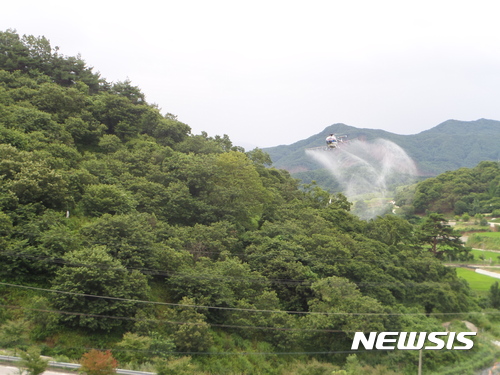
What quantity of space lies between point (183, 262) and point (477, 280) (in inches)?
1047

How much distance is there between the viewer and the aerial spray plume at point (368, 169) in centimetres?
9544

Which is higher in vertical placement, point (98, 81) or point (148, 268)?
point (98, 81)

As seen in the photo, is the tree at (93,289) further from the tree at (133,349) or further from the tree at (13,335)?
the tree at (13,335)

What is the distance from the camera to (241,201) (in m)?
30.3

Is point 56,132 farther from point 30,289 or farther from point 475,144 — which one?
point 475,144

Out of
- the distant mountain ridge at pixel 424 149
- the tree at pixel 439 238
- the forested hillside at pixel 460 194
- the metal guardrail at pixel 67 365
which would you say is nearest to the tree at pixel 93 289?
the metal guardrail at pixel 67 365

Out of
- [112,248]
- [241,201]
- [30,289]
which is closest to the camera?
[30,289]

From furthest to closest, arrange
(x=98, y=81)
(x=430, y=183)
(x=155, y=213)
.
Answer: (x=430, y=183), (x=98, y=81), (x=155, y=213)

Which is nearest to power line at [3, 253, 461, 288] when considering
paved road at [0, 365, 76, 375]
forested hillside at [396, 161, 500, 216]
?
paved road at [0, 365, 76, 375]

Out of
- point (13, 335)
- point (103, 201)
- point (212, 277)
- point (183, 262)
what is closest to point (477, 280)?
point (212, 277)

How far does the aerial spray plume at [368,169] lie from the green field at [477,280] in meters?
43.6

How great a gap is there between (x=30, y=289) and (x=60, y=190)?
221 inches

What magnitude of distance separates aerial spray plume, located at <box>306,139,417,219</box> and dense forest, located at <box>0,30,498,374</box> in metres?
54.8

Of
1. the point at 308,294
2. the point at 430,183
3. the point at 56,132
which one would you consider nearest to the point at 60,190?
the point at 56,132
